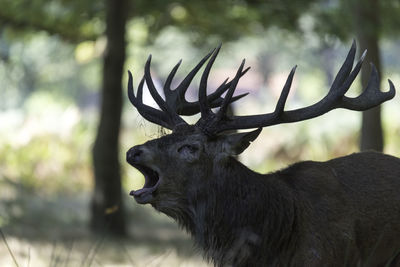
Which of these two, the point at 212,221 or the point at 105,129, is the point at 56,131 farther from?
the point at 212,221

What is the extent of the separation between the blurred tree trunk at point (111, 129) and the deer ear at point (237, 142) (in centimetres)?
583

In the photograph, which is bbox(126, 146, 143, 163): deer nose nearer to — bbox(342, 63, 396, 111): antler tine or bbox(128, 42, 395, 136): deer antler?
bbox(128, 42, 395, 136): deer antler

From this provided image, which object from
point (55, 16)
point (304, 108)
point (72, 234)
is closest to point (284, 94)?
point (304, 108)

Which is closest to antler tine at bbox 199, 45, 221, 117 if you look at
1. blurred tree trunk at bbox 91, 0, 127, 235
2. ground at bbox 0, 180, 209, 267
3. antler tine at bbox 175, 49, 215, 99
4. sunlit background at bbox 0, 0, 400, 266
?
antler tine at bbox 175, 49, 215, 99

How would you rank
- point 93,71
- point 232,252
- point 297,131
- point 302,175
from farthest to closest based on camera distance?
point 93,71 < point 297,131 < point 302,175 < point 232,252

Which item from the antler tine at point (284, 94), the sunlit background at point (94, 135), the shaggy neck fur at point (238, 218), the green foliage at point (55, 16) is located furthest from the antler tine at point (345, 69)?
the green foliage at point (55, 16)

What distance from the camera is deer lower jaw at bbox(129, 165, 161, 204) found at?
4.50 m

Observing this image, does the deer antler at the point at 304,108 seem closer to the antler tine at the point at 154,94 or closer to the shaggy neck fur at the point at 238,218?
the shaggy neck fur at the point at 238,218

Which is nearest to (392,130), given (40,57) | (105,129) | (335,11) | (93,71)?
(335,11)

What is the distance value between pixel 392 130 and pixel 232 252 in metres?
11.0

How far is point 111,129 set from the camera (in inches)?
411

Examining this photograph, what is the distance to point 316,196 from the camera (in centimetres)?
475

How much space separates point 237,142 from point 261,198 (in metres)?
0.38

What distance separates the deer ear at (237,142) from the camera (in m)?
4.64
